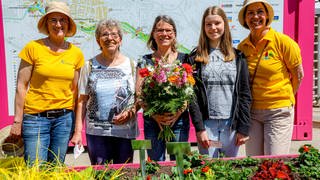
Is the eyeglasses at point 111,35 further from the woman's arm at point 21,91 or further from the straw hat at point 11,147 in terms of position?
the straw hat at point 11,147

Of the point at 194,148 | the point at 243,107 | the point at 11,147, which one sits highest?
the point at 243,107

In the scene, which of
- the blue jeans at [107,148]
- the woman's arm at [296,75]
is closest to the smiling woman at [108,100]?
the blue jeans at [107,148]

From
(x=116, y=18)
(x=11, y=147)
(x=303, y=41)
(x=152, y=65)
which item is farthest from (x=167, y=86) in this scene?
(x=303, y=41)

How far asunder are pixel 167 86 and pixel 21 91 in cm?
123

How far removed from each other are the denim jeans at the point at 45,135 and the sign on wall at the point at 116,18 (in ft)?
7.91

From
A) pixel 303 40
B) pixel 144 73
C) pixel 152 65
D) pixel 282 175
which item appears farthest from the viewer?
pixel 303 40

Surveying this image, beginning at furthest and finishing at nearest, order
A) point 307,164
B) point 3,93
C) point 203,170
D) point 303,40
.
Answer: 1. point 303,40
2. point 3,93
3. point 307,164
4. point 203,170

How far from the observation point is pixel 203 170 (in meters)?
2.38

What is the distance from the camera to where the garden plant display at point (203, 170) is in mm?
2211

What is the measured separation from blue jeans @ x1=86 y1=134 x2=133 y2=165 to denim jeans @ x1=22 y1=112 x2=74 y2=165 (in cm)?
22

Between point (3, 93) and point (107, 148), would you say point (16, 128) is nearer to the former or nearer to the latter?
point (107, 148)

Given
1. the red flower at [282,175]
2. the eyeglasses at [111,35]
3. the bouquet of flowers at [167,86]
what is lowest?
the red flower at [282,175]

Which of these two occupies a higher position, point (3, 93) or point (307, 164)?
point (3, 93)

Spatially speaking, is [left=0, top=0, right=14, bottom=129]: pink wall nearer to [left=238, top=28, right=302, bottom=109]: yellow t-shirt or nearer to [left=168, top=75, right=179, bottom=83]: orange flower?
[left=168, top=75, right=179, bottom=83]: orange flower
